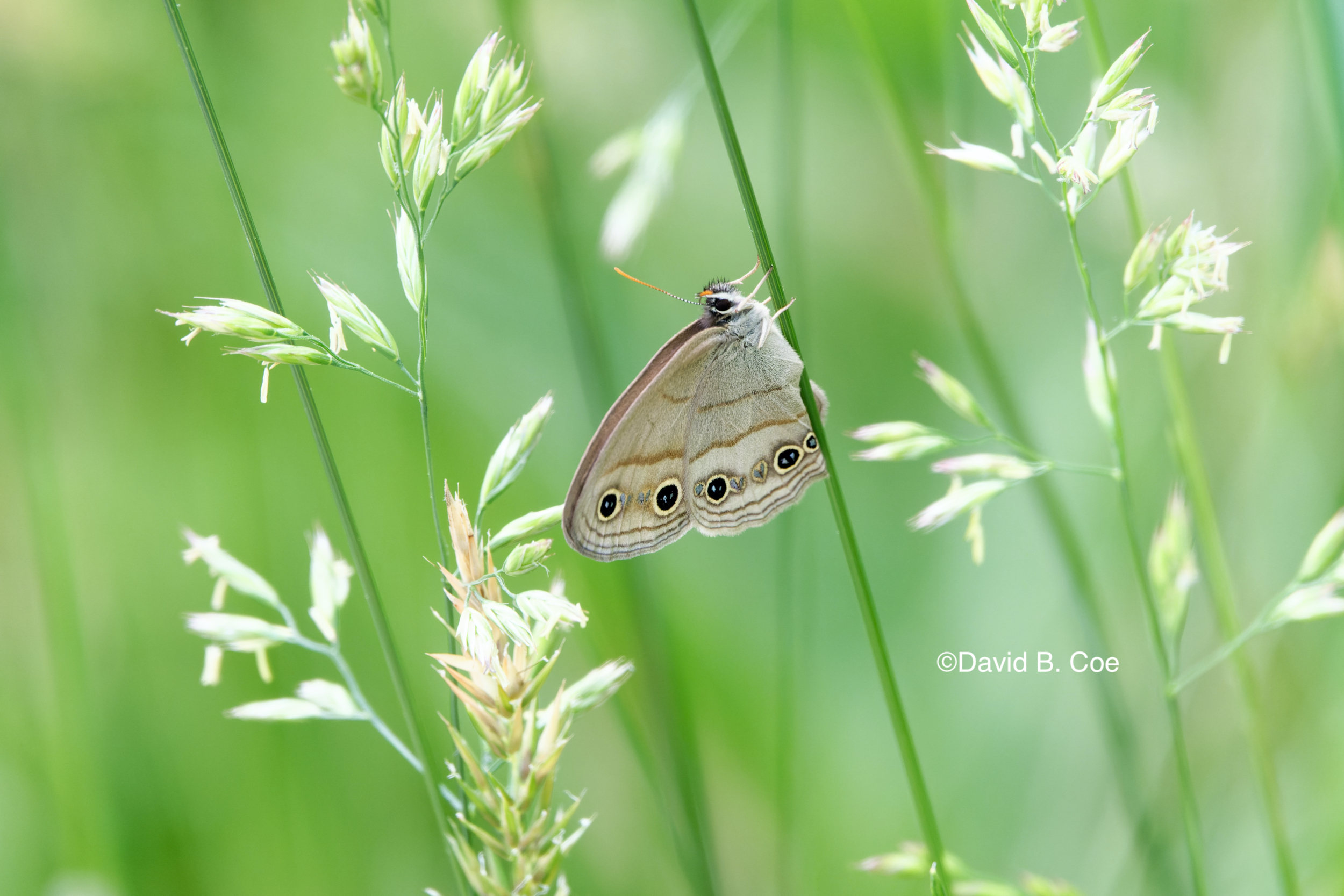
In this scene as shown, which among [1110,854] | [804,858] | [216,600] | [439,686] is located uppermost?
[216,600]

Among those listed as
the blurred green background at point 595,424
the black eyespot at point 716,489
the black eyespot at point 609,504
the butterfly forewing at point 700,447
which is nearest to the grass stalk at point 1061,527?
the blurred green background at point 595,424

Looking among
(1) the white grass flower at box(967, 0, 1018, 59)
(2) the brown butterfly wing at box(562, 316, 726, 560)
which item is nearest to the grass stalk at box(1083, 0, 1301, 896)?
(1) the white grass flower at box(967, 0, 1018, 59)

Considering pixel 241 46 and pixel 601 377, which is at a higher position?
pixel 241 46

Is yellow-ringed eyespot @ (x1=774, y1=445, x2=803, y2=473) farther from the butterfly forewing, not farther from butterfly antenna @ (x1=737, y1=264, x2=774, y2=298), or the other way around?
butterfly antenna @ (x1=737, y1=264, x2=774, y2=298)

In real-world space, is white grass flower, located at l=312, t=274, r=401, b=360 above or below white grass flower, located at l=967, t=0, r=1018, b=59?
below

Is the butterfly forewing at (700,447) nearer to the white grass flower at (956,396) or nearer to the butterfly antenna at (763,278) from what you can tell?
the butterfly antenna at (763,278)

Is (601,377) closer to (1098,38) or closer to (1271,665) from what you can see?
(1098,38)

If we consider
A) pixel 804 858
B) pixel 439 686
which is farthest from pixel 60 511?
pixel 804 858
